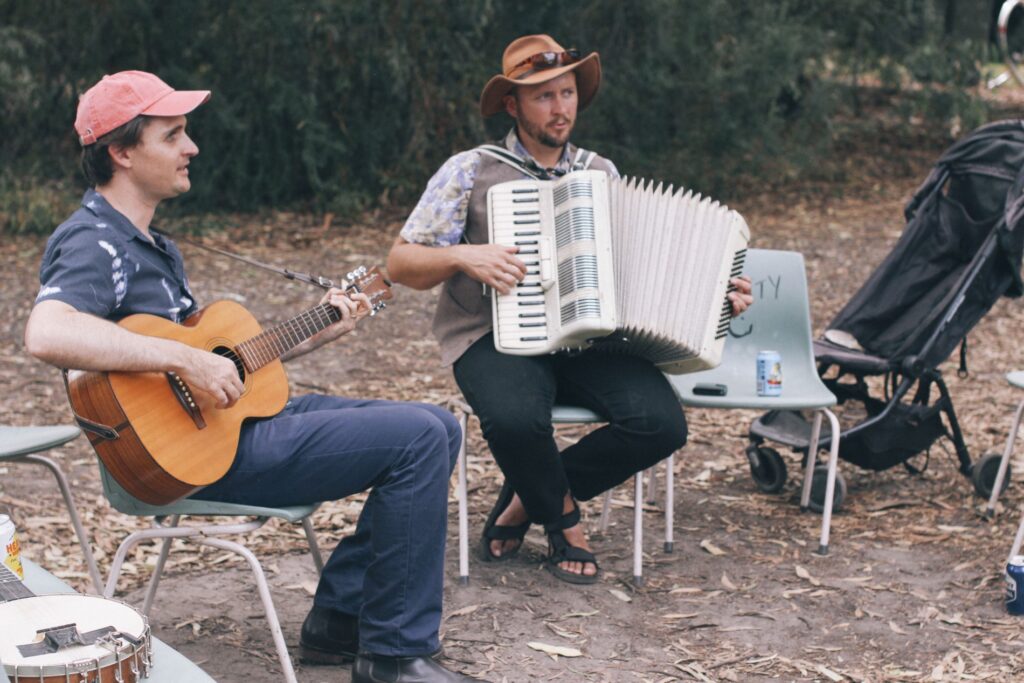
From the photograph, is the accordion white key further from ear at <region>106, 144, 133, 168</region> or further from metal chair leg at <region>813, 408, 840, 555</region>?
ear at <region>106, 144, 133, 168</region>

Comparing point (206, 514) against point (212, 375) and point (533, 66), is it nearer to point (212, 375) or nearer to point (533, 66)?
point (212, 375)

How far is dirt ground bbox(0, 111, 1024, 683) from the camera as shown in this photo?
3918 mm

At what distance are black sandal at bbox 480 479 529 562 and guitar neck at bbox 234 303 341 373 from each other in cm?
119

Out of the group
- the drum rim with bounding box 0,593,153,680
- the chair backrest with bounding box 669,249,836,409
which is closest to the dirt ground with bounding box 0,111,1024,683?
the chair backrest with bounding box 669,249,836,409

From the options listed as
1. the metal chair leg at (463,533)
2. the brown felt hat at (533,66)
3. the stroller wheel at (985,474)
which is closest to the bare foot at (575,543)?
the metal chair leg at (463,533)

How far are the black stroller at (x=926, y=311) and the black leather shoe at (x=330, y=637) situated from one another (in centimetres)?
221

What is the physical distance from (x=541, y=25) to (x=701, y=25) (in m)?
1.38

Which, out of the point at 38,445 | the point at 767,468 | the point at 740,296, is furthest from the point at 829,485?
the point at 38,445

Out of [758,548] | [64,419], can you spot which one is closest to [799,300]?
[758,548]

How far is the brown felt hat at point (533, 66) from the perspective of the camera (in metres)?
4.43

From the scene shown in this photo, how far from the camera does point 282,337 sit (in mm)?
3570

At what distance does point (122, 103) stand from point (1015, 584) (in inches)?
125

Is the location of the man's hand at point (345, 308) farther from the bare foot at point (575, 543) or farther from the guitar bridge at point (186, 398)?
the bare foot at point (575, 543)

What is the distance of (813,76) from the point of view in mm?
11484
